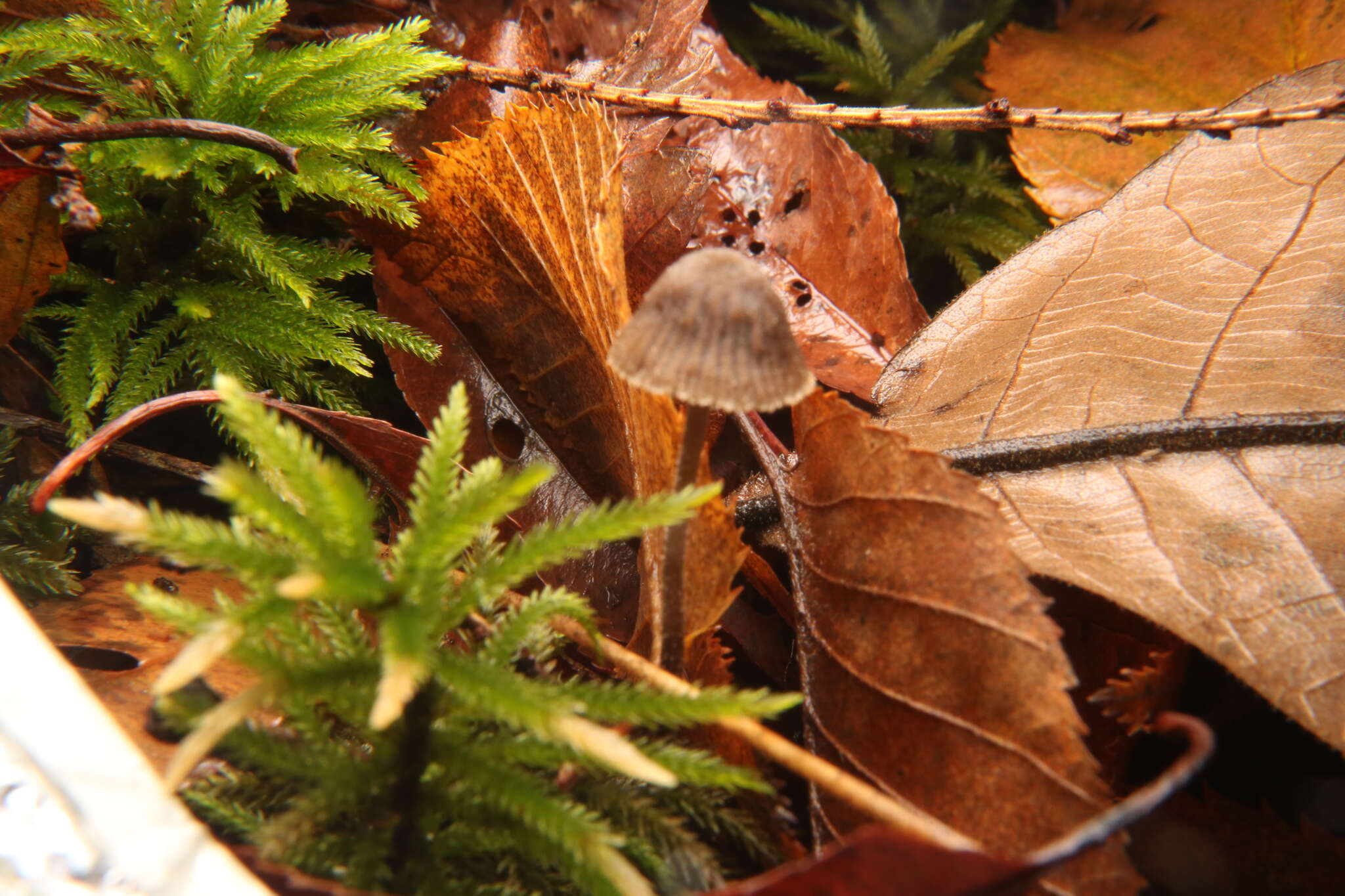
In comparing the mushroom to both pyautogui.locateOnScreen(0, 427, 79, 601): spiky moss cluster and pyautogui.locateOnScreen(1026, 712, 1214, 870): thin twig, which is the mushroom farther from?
pyautogui.locateOnScreen(0, 427, 79, 601): spiky moss cluster

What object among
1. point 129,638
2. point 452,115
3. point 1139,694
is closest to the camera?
point 1139,694

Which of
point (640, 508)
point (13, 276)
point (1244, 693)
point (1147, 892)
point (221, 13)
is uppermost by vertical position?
point (221, 13)

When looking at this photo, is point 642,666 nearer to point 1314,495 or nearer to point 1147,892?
point 1147,892

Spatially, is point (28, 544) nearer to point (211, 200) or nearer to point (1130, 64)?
point (211, 200)

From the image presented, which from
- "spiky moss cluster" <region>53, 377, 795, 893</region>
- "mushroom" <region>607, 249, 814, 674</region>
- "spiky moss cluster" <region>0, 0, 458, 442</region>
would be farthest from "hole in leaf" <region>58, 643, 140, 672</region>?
"mushroom" <region>607, 249, 814, 674</region>

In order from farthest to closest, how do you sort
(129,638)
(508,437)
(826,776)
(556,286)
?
(508,437)
(556,286)
(129,638)
(826,776)

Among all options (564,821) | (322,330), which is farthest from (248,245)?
(564,821)

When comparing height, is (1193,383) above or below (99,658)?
above

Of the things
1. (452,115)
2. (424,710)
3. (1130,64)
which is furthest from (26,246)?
(1130,64)
